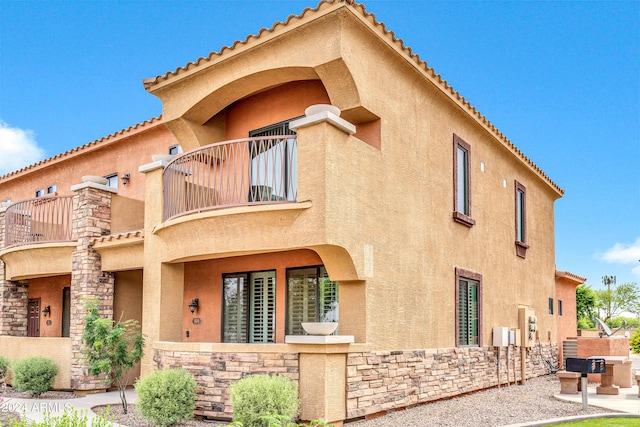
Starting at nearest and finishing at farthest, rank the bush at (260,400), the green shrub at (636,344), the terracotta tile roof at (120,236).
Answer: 1. the bush at (260,400)
2. the terracotta tile roof at (120,236)
3. the green shrub at (636,344)

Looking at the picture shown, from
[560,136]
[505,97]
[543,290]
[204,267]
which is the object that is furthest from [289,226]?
[560,136]

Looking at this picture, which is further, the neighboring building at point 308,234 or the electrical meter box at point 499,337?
the electrical meter box at point 499,337

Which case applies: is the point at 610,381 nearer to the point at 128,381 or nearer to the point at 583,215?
the point at 128,381

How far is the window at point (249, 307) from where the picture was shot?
556 inches

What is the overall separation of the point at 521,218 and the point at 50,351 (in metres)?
15.3

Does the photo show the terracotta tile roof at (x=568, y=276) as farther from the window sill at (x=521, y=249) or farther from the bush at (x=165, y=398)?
the bush at (x=165, y=398)

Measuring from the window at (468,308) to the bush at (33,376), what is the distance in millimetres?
10326

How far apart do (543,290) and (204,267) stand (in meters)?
13.4

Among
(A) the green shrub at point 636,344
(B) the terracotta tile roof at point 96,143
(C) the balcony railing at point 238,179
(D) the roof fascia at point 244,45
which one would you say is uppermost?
(D) the roof fascia at point 244,45

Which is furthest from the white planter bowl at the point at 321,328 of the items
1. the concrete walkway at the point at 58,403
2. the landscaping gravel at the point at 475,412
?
the concrete walkway at the point at 58,403

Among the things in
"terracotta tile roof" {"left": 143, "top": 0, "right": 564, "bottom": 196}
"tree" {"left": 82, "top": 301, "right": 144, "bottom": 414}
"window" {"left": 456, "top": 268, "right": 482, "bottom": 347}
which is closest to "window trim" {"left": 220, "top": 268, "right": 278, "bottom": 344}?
"tree" {"left": 82, "top": 301, "right": 144, "bottom": 414}

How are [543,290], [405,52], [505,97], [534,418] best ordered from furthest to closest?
[505,97] < [543,290] < [405,52] < [534,418]

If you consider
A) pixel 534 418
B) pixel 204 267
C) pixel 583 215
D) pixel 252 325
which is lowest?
pixel 534 418

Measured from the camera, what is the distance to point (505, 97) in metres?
37.6
